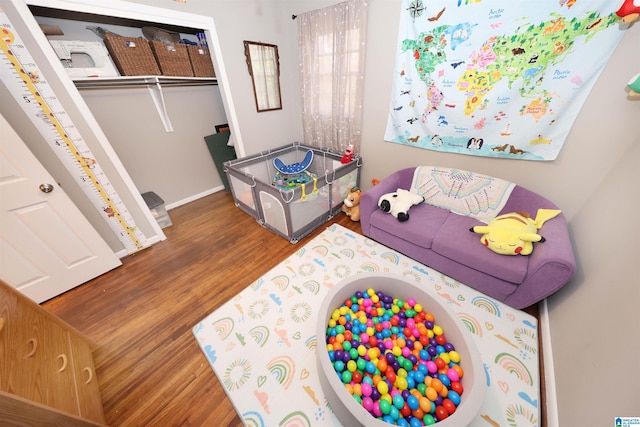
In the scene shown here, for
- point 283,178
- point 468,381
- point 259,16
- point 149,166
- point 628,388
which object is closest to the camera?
point 628,388

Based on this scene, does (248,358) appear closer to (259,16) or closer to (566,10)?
(566,10)

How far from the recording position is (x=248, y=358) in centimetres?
126

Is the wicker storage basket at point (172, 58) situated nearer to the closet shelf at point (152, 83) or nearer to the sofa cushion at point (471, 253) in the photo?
the closet shelf at point (152, 83)

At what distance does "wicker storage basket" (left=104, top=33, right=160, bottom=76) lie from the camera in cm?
181

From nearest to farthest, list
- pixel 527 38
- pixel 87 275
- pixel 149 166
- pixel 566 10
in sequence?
pixel 566 10, pixel 527 38, pixel 87 275, pixel 149 166

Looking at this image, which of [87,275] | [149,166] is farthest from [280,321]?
[149,166]

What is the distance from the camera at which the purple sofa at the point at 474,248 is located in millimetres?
1231

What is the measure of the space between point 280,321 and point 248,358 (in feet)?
0.90

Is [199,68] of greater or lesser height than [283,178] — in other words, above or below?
above

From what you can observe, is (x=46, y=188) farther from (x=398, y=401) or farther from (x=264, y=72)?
(x=398, y=401)

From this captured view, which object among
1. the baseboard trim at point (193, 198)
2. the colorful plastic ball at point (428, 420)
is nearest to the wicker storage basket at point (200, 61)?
the baseboard trim at point (193, 198)

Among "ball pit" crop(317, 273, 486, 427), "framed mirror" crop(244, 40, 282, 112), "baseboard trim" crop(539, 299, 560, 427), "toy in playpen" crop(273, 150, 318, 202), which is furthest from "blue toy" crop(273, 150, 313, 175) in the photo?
"baseboard trim" crop(539, 299, 560, 427)

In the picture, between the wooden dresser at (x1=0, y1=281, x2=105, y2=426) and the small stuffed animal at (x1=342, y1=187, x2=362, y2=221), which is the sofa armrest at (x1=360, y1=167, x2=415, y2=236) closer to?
the small stuffed animal at (x1=342, y1=187, x2=362, y2=221)

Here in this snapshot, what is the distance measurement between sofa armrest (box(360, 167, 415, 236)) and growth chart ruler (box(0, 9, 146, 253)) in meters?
2.25
